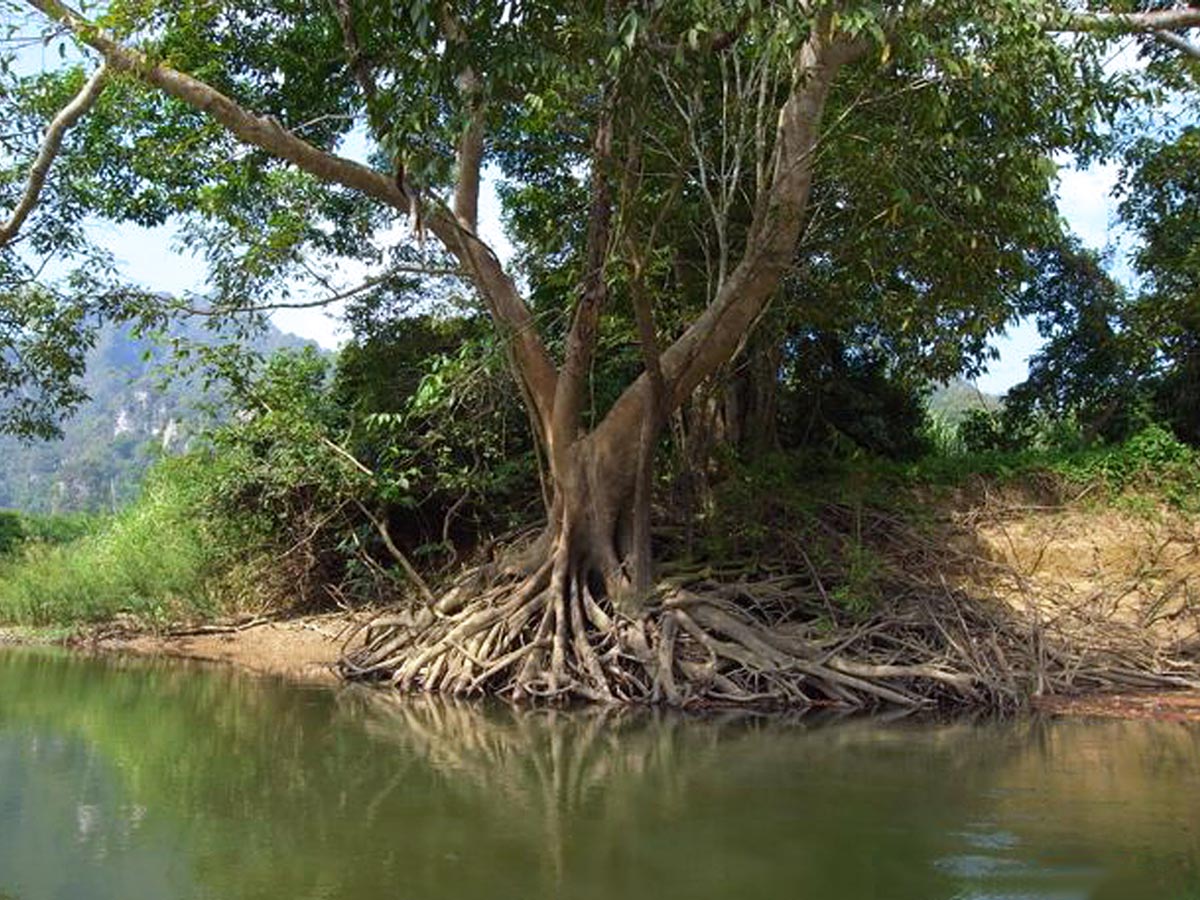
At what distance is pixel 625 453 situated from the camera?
11086 mm

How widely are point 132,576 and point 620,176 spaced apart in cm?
967

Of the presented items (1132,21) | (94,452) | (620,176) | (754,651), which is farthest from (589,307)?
(94,452)

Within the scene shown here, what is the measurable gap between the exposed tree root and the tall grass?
4.60m

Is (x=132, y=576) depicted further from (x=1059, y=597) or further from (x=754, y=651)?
(x=1059, y=597)

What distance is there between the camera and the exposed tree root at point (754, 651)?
9.97m

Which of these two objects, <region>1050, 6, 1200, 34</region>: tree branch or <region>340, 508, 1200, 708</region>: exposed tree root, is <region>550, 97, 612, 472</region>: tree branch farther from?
<region>1050, 6, 1200, 34</region>: tree branch

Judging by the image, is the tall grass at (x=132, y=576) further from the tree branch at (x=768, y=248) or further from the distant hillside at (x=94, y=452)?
the distant hillside at (x=94, y=452)

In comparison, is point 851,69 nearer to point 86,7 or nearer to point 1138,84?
point 1138,84

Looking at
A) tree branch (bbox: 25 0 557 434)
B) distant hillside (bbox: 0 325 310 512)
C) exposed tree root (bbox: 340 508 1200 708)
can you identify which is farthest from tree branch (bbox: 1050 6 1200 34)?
distant hillside (bbox: 0 325 310 512)

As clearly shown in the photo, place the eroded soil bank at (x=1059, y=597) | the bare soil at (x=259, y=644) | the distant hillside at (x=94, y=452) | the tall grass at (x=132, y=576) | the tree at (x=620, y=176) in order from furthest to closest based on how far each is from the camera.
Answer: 1. the distant hillside at (x=94, y=452)
2. the tall grass at (x=132, y=576)
3. the bare soil at (x=259, y=644)
4. the eroded soil bank at (x=1059, y=597)
5. the tree at (x=620, y=176)

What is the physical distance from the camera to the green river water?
4.78m

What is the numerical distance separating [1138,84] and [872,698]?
18.4 feet

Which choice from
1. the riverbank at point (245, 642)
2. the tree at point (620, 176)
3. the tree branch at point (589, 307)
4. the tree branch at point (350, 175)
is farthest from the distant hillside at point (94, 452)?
the tree branch at point (589, 307)

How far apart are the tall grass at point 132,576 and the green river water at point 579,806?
556 cm
